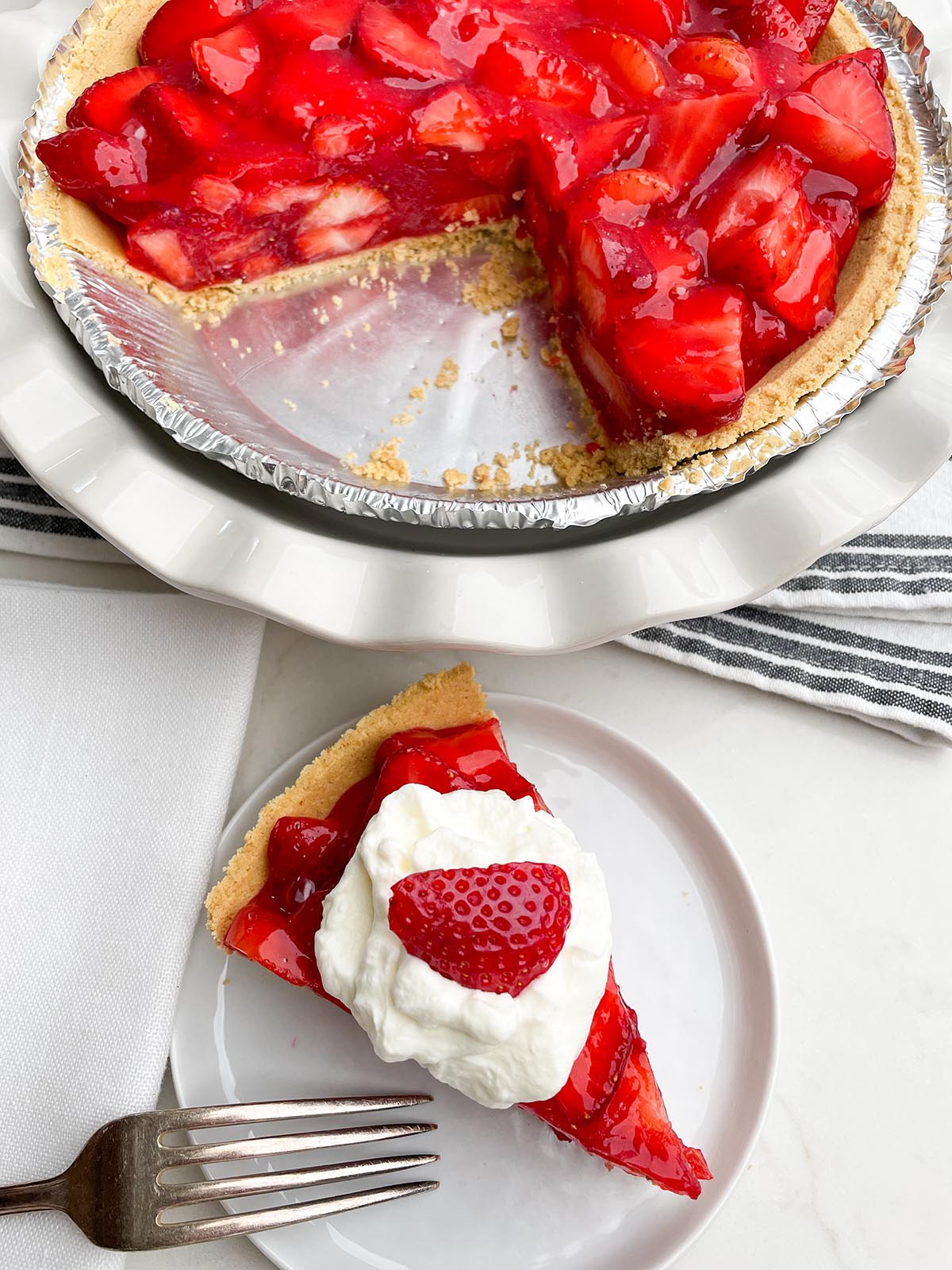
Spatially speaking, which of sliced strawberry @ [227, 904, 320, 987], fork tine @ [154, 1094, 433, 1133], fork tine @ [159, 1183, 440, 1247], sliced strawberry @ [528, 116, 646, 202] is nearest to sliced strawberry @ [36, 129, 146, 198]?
sliced strawberry @ [528, 116, 646, 202]

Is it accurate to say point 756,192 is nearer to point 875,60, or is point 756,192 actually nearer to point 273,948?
point 875,60

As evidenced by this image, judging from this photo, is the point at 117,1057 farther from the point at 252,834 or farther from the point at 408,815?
the point at 408,815

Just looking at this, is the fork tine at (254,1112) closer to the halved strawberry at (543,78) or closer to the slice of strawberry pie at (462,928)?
the slice of strawberry pie at (462,928)

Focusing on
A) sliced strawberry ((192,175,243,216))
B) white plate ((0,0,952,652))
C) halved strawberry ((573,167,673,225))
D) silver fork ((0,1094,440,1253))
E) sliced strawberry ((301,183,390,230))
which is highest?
halved strawberry ((573,167,673,225))

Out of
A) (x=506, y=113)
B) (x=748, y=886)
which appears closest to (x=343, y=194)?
(x=506, y=113)

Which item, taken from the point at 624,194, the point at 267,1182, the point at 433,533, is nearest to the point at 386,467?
the point at 433,533

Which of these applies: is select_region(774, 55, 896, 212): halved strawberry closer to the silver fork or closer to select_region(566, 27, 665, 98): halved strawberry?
select_region(566, 27, 665, 98): halved strawberry

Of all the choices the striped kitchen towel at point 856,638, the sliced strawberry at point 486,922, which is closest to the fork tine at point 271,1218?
the sliced strawberry at point 486,922

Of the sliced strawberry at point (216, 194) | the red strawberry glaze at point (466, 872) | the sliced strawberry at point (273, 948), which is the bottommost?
the sliced strawberry at point (273, 948)

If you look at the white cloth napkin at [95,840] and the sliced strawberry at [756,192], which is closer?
the white cloth napkin at [95,840]
